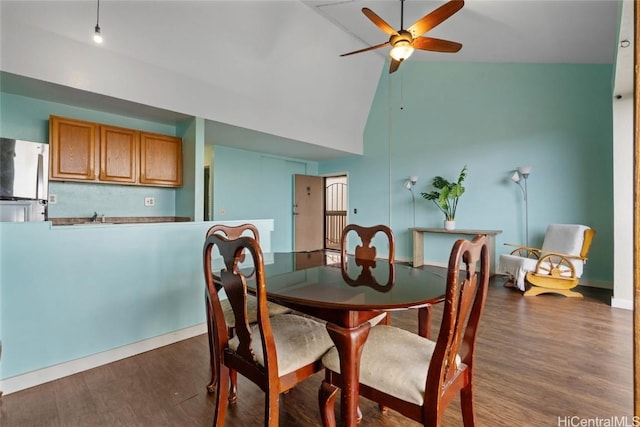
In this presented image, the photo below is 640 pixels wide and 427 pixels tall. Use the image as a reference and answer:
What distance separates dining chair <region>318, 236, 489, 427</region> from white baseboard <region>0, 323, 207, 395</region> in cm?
175

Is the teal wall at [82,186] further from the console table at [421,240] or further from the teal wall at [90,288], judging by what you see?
the console table at [421,240]

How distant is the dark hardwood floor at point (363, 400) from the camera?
1.53 m

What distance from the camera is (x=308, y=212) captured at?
6859 mm

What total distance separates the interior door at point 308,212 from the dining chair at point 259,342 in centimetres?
514

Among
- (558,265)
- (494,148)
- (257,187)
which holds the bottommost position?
(558,265)

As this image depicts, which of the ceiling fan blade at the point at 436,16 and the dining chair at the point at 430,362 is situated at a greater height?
the ceiling fan blade at the point at 436,16

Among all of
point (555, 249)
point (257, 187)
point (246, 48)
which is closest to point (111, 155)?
point (246, 48)

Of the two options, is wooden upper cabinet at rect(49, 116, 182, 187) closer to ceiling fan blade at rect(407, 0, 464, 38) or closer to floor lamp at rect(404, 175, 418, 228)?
ceiling fan blade at rect(407, 0, 464, 38)

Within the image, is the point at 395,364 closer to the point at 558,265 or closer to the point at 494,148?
the point at 558,265

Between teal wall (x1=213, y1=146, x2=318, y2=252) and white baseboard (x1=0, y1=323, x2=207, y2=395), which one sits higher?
teal wall (x1=213, y1=146, x2=318, y2=252)

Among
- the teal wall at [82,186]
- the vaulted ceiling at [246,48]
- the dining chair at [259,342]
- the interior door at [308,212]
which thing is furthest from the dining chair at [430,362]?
the interior door at [308,212]

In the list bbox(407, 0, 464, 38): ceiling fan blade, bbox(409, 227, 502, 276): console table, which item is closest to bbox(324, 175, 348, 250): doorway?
bbox(409, 227, 502, 276): console table

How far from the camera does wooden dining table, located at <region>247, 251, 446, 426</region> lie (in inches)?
43.5

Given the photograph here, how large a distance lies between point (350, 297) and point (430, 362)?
36 cm
